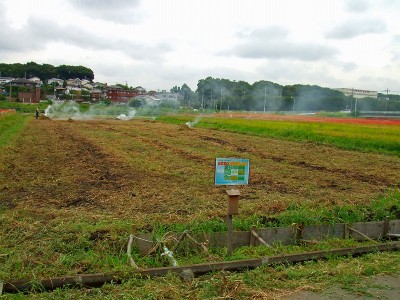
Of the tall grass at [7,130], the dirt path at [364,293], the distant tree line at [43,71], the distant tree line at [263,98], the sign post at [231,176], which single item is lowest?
the dirt path at [364,293]

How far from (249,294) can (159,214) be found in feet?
9.56

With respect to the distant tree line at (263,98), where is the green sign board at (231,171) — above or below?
below

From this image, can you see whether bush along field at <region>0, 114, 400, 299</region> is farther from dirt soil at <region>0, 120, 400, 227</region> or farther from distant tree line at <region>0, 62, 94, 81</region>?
distant tree line at <region>0, 62, 94, 81</region>

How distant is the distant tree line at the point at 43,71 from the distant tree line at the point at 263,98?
58.7m

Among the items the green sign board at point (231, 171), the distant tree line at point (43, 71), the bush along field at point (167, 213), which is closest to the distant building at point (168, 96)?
the distant tree line at point (43, 71)

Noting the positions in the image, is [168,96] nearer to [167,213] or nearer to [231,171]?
[167,213]

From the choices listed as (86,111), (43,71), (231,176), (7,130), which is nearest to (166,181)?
(231,176)

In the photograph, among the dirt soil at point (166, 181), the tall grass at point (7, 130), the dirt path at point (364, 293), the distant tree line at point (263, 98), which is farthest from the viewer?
the distant tree line at point (263, 98)

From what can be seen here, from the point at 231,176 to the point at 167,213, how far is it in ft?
6.20

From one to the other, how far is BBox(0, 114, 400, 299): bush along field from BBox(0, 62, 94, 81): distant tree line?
357 ft

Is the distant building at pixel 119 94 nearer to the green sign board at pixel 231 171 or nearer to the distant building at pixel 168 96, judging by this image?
the distant building at pixel 168 96

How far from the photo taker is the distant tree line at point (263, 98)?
63.6 m

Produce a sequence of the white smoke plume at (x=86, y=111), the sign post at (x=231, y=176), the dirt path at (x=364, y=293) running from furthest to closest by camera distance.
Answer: the white smoke plume at (x=86, y=111) < the sign post at (x=231, y=176) < the dirt path at (x=364, y=293)

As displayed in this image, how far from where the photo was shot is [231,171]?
5.44 meters
